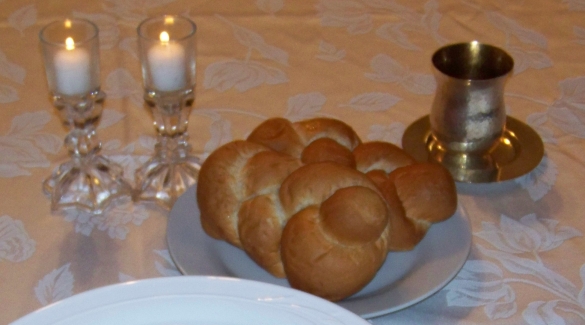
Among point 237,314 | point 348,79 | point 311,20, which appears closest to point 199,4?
point 311,20

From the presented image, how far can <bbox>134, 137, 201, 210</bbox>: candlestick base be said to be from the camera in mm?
815

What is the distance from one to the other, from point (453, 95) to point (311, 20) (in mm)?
411

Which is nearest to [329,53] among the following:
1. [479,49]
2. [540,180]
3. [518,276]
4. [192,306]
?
[479,49]

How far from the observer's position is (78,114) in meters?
0.78

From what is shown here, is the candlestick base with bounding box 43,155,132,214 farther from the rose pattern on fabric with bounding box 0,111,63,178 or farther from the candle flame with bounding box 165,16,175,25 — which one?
the candle flame with bounding box 165,16,175,25

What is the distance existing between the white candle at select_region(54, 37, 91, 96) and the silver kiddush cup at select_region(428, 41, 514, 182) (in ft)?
1.28

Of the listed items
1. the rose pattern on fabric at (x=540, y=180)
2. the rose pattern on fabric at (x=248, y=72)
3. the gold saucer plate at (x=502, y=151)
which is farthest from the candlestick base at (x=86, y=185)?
the rose pattern on fabric at (x=540, y=180)

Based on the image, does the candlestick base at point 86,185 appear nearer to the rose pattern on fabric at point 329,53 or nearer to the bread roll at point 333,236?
the bread roll at point 333,236

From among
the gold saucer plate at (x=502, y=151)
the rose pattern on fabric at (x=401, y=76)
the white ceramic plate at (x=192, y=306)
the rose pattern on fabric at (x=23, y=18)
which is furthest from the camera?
the rose pattern on fabric at (x=23, y=18)

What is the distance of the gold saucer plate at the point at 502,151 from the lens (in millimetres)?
839

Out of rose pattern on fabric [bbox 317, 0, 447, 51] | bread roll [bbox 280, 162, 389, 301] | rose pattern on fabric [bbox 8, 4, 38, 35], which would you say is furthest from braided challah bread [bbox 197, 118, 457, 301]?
rose pattern on fabric [bbox 8, 4, 38, 35]

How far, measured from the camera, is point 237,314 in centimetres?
49

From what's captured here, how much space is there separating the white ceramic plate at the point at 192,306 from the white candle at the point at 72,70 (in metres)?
0.31

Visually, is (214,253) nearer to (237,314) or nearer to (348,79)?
(237,314)
